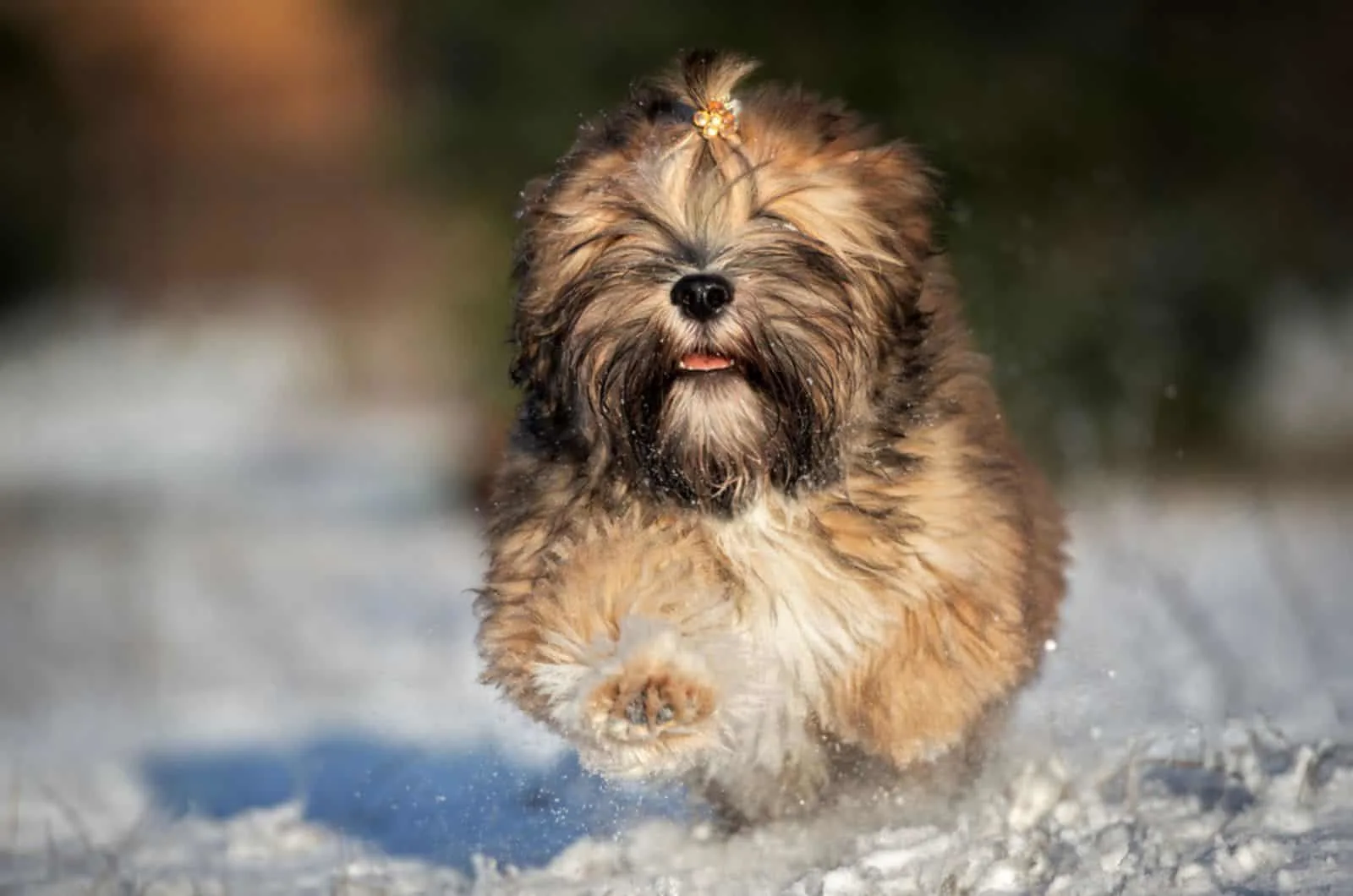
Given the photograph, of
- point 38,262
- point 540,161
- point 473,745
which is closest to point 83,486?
point 38,262

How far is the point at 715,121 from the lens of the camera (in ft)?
12.2

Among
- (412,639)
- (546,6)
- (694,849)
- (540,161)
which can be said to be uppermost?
(546,6)

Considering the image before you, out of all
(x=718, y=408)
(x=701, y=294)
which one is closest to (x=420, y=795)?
(x=718, y=408)

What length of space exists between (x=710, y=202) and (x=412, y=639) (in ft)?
15.1

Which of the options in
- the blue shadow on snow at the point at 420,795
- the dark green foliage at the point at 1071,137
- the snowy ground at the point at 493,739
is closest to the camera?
the snowy ground at the point at 493,739

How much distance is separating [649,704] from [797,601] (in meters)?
0.44

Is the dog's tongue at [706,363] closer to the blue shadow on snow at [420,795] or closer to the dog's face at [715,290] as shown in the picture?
the dog's face at [715,290]

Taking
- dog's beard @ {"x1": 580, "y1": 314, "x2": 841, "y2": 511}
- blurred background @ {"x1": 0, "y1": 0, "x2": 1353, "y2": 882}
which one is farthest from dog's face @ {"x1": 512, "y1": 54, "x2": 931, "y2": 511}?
blurred background @ {"x1": 0, "y1": 0, "x2": 1353, "y2": 882}

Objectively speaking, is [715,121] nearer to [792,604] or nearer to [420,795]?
[792,604]

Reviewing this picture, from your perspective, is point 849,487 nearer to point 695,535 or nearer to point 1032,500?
point 695,535

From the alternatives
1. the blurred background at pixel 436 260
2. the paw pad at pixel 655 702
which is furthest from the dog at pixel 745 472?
the blurred background at pixel 436 260

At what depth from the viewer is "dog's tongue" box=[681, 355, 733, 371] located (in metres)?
3.65

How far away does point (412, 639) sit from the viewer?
314 inches

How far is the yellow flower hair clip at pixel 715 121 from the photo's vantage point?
3.72 m
